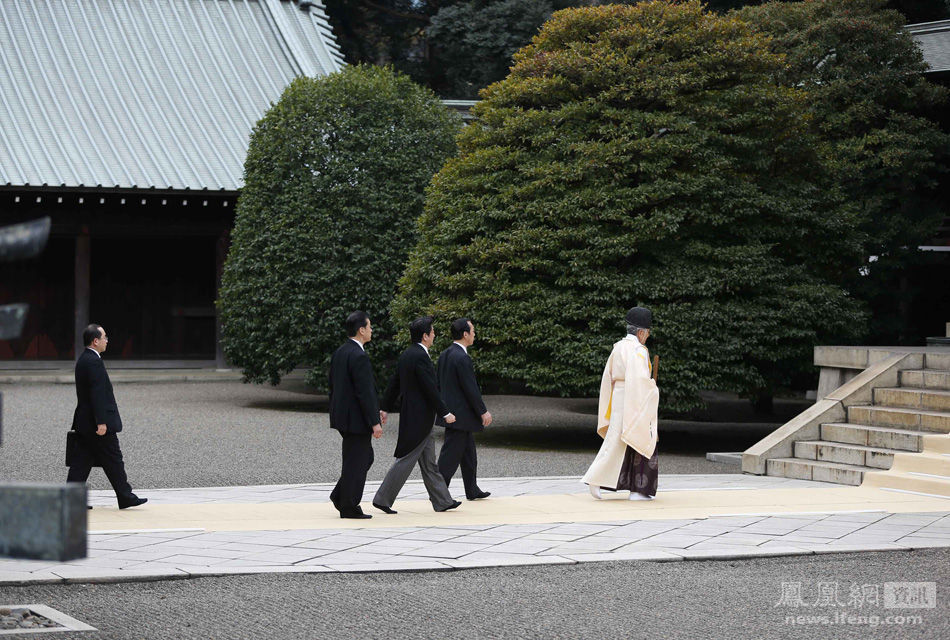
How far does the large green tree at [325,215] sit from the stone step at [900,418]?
7867 mm

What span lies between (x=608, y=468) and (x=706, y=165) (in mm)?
5436

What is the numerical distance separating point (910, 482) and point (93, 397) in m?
7.13

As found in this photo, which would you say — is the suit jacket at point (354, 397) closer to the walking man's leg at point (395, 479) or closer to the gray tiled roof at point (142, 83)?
the walking man's leg at point (395, 479)

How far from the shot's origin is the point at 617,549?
739 centimetres

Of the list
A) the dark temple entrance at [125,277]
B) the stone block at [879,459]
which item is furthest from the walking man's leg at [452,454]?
the dark temple entrance at [125,277]

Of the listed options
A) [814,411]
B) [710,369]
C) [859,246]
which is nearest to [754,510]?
[814,411]

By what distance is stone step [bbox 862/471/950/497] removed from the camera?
32.7 feet

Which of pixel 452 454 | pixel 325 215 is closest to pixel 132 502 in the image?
pixel 452 454

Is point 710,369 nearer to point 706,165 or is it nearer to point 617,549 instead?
point 706,165

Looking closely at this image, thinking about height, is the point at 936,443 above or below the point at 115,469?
above

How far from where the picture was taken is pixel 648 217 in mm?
13805

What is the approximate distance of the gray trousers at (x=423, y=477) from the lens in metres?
8.70

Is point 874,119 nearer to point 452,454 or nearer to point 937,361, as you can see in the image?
point 937,361

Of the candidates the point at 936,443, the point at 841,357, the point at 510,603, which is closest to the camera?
the point at 510,603
